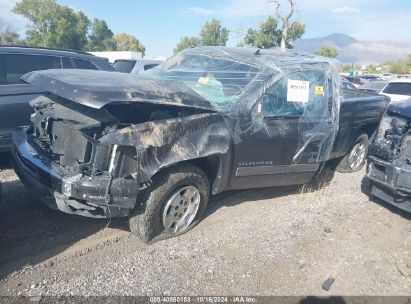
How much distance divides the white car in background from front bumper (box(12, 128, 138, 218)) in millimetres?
11210

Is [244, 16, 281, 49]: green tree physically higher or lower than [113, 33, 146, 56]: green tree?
higher

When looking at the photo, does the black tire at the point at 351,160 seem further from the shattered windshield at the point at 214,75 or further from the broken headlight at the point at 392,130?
the shattered windshield at the point at 214,75

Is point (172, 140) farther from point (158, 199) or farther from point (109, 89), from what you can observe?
point (109, 89)

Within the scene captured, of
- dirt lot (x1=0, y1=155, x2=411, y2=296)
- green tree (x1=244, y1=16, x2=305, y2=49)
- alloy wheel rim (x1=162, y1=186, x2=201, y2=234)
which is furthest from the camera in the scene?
green tree (x1=244, y1=16, x2=305, y2=49)

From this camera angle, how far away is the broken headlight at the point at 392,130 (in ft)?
15.5

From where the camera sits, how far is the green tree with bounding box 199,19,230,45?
48812 mm

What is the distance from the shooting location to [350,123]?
227 inches

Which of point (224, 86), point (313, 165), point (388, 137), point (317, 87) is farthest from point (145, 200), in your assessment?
point (388, 137)

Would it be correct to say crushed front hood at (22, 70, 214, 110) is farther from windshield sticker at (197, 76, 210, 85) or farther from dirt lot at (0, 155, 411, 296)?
dirt lot at (0, 155, 411, 296)

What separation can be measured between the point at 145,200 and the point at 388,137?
10.8 feet

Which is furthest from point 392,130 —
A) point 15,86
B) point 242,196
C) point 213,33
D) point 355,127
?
point 213,33

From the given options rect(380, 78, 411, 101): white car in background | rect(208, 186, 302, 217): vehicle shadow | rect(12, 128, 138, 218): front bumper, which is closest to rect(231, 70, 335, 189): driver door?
rect(208, 186, 302, 217): vehicle shadow

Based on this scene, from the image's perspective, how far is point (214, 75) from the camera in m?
4.47

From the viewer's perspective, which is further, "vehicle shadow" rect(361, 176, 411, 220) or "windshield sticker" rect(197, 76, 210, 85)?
"vehicle shadow" rect(361, 176, 411, 220)
